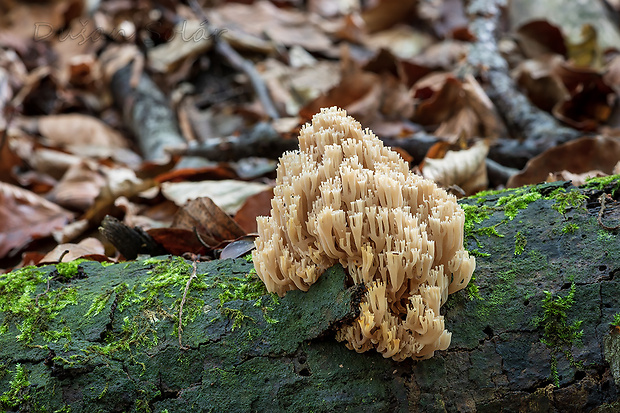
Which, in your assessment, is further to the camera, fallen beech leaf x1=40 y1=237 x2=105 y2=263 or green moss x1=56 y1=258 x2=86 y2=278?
fallen beech leaf x1=40 y1=237 x2=105 y2=263

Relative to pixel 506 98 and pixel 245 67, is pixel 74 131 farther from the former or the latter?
A: pixel 506 98

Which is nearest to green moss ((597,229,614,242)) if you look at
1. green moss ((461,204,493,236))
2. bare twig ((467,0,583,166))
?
green moss ((461,204,493,236))

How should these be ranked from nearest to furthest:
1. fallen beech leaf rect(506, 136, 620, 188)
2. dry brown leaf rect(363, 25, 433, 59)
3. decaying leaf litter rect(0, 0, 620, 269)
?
fallen beech leaf rect(506, 136, 620, 188) < decaying leaf litter rect(0, 0, 620, 269) < dry brown leaf rect(363, 25, 433, 59)

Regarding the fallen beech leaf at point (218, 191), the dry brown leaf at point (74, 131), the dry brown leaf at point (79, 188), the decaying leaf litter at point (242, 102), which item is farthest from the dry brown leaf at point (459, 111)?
the dry brown leaf at point (74, 131)

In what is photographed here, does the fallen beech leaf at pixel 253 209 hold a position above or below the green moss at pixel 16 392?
below

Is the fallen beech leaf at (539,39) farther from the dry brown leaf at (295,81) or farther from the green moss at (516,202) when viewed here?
the green moss at (516,202)

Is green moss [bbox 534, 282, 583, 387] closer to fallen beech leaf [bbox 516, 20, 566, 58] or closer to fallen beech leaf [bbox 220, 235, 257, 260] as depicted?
fallen beech leaf [bbox 220, 235, 257, 260]
